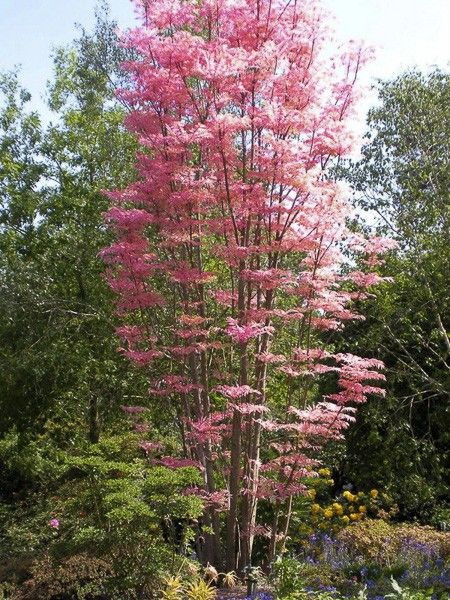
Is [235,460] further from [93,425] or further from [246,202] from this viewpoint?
[93,425]

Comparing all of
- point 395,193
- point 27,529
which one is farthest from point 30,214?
point 395,193

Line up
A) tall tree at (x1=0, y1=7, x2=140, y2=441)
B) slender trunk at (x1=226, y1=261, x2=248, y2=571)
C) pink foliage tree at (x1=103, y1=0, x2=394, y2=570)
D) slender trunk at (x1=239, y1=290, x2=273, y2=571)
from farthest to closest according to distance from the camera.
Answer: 1. tall tree at (x1=0, y1=7, x2=140, y2=441)
2. slender trunk at (x1=239, y1=290, x2=273, y2=571)
3. slender trunk at (x1=226, y1=261, x2=248, y2=571)
4. pink foliage tree at (x1=103, y1=0, x2=394, y2=570)

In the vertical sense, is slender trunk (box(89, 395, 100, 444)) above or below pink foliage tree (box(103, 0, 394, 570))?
below

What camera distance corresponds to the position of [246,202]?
518cm

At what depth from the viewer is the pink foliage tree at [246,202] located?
5.18 m

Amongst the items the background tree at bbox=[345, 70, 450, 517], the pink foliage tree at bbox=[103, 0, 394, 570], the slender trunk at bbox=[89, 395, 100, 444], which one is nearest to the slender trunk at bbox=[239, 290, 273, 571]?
the pink foliage tree at bbox=[103, 0, 394, 570]

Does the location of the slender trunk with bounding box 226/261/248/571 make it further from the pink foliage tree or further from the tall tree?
the tall tree

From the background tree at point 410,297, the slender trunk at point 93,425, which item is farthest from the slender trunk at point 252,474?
the slender trunk at point 93,425

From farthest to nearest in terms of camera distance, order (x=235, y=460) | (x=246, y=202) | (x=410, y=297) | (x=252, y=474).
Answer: (x=410, y=297), (x=252, y=474), (x=235, y=460), (x=246, y=202)

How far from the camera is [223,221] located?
18.0ft

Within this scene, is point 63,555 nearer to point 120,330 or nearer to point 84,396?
point 120,330

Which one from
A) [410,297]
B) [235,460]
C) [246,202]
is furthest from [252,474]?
[410,297]

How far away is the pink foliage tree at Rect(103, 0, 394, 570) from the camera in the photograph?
5.18 m

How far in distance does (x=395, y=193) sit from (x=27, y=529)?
529 cm
